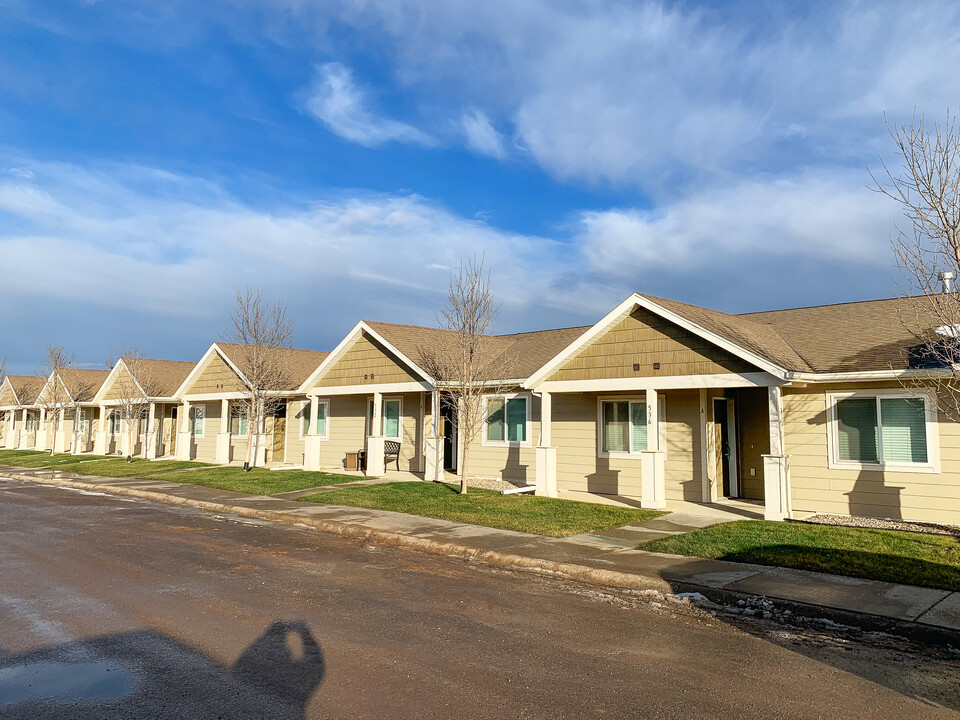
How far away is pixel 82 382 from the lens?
40562mm

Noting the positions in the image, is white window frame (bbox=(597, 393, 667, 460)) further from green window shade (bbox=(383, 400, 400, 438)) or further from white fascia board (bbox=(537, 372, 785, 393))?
green window shade (bbox=(383, 400, 400, 438))

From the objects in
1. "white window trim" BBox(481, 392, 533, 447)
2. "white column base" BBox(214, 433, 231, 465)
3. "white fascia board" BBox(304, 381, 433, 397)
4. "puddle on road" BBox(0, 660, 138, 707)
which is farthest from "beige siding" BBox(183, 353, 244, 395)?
"puddle on road" BBox(0, 660, 138, 707)

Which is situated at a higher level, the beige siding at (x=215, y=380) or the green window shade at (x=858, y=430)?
the beige siding at (x=215, y=380)

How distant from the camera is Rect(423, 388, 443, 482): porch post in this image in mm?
20047

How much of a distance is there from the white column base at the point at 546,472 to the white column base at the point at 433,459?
406 cm

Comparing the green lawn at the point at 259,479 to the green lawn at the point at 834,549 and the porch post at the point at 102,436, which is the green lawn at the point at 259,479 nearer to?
the green lawn at the point at 834,549

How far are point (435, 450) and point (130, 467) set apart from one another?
47.9ft

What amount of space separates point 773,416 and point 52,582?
40.2 ft

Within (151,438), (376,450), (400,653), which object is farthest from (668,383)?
(151,438)

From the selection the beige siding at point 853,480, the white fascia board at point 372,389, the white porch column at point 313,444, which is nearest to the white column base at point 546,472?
the white fascia board at point 372,389

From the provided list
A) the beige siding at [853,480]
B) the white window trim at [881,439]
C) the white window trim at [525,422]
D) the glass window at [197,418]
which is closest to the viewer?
the beige siding at [853,480]

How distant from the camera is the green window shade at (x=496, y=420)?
20.5 metres

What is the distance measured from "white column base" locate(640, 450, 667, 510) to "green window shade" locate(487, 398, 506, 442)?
20.0ft

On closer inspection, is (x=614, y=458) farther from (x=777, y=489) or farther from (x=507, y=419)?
(x=777, y=489)
